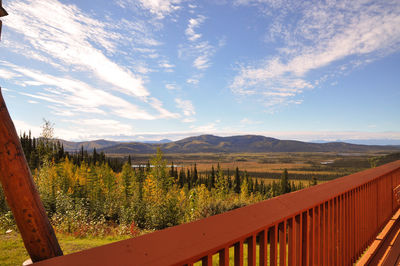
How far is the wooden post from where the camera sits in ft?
3.63

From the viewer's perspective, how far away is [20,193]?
1.13 metres

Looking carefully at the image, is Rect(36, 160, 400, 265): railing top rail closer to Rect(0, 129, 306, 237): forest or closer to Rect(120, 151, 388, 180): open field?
Rect(0, 129, 306, 237): forest

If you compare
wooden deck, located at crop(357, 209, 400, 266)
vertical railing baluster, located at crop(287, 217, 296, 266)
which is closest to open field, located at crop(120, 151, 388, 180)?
wooden deck, located at crop(357, 209, 400, 266)

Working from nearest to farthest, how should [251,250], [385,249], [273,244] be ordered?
[251,250] < [273,244] < [385,249]

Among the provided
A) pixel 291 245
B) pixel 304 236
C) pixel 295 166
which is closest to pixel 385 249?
pixel 304 236

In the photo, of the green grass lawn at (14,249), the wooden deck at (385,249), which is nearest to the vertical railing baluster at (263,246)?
the wooden deck at (385,249)

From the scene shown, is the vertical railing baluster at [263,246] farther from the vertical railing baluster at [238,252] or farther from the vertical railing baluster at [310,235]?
the vertical railing baluster at [310,235]

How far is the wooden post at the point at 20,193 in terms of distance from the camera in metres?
1.11

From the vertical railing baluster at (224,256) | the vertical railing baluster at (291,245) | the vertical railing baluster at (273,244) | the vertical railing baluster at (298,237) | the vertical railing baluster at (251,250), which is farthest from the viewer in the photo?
the vertical railing baluster at (298,237)

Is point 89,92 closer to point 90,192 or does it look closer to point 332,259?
point 90,192

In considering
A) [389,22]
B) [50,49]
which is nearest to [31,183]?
[50,49]

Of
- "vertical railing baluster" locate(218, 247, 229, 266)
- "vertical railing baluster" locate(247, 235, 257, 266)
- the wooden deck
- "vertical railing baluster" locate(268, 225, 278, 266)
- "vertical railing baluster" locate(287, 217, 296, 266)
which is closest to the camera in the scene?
"vertical railing baluster" locate(218, 247, 229, 266)

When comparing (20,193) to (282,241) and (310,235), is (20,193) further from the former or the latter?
(310,235)

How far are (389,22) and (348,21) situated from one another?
1.31m
